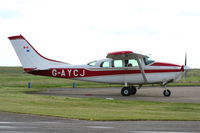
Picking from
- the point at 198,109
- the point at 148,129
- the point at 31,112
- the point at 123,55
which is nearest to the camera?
the point at 148,129

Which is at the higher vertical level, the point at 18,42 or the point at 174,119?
the point at 18,42

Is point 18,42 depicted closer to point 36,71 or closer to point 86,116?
point 36,71

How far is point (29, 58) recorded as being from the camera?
3400cm

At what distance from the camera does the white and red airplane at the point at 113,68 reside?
31.0 meters

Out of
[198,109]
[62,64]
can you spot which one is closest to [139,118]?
[198,109]

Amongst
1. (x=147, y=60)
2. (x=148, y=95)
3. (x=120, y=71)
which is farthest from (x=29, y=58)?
(x=148, y=95)

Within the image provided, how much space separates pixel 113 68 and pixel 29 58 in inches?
274

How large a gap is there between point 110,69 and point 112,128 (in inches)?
781

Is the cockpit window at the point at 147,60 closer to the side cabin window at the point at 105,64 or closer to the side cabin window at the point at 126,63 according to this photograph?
the side cabin window at the point at 126,63

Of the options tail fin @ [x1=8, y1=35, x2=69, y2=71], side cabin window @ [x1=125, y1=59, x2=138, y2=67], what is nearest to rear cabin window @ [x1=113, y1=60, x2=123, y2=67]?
side cabin window @ [x1=125, y1=59, x2=138, y2=67]

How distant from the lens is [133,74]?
104ft

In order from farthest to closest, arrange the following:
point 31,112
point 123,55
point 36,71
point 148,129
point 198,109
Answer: point 36,71 < point 123,55 < point 198,109 < point 31,112 < point 148,129

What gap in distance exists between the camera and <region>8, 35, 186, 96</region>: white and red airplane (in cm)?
3102

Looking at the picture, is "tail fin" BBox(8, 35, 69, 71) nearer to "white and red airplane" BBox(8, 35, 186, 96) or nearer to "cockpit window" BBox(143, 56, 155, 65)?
"white and red airplane" BBox(8, 35, 186, 96)
